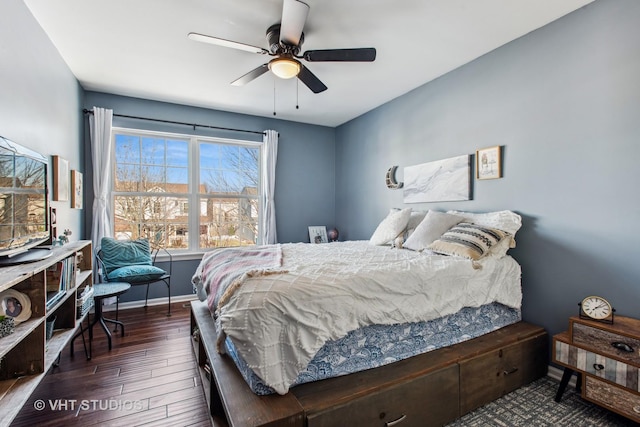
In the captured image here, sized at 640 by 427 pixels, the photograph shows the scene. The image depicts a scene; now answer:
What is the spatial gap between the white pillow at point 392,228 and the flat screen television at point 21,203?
106 inches

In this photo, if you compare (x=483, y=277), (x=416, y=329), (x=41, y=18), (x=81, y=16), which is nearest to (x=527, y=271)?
(x=483, y=277)

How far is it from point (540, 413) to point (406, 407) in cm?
95

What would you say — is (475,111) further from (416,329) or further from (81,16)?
(81,16)

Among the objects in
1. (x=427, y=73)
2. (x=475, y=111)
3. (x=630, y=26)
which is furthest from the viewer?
(x=427, y=73)

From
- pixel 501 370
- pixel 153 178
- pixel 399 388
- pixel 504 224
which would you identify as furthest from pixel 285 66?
pixel 153 178

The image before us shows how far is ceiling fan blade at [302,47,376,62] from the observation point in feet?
7.24

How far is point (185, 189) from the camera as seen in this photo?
4.24 meters

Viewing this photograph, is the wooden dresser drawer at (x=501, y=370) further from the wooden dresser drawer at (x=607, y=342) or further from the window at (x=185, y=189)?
the window at (x=185, y=189)

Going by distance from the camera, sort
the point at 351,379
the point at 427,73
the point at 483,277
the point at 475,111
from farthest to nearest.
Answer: the point at 427,73 < the point at 475,111 < the point at 483,277 < the point at 351,379

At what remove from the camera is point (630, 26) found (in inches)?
76.1

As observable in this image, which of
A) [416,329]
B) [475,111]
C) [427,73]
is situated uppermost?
[427,73]

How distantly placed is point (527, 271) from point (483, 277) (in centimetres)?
60

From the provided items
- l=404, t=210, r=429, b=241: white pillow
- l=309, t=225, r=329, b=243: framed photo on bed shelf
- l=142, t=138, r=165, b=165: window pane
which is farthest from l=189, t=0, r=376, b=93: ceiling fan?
l=309, t=225, r=329, b=243: framed photo on bed shelf

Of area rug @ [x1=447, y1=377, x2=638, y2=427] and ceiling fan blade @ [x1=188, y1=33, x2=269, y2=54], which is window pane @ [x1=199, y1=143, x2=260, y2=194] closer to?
ceiling fan blade @ [x1=188, y1=33, x2=269, y2=54]
